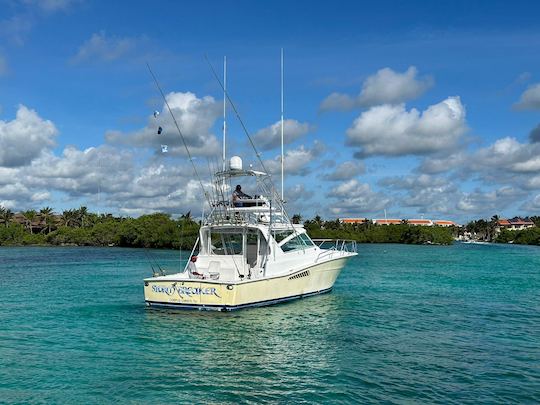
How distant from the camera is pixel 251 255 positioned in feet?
78.8

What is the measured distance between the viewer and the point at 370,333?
18.2m

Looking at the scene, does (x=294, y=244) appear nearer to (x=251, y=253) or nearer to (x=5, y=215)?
(x=251, y=253)

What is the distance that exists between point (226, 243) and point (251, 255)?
1240 millimetres

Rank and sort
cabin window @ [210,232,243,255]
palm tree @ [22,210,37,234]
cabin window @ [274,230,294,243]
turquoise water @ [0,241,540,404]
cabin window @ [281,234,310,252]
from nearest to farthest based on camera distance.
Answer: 1. turquoise water @ [0,241,540,404]
2. cabin window @ [210,232,243,255]
3. cabin window @ [274,230,294,243]
4. cabin window @ [281,234,310,252]
5. palm tree @ [22,210,37,234]

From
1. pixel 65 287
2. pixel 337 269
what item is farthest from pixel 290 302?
pixel 65 287

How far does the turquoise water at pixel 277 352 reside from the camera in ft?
38.9

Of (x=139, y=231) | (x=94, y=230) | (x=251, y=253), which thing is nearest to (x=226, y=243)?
(x=251, y=253)

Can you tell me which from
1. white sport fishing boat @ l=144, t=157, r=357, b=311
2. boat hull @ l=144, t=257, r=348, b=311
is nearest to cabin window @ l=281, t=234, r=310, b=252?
white sport fishing boat @ l=144, t=157, r=357, b=311

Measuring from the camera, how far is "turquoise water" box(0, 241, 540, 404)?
1187 cm

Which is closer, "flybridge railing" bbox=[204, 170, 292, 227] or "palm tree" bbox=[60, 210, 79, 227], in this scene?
"flybridge railing" bbox=[204, 170, 292, 227]

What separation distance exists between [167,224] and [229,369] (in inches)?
3873

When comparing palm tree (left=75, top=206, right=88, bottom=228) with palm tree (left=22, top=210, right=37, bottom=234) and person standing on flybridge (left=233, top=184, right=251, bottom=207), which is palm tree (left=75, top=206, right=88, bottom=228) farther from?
person standing on flybridge (left=233, top=184, right=251, bottom=207)

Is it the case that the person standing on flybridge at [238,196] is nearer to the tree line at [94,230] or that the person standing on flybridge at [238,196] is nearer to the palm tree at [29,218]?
the tree line at [94,230]

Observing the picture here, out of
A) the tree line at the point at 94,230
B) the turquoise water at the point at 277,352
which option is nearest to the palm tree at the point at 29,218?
the tree line at the point at 94,230
